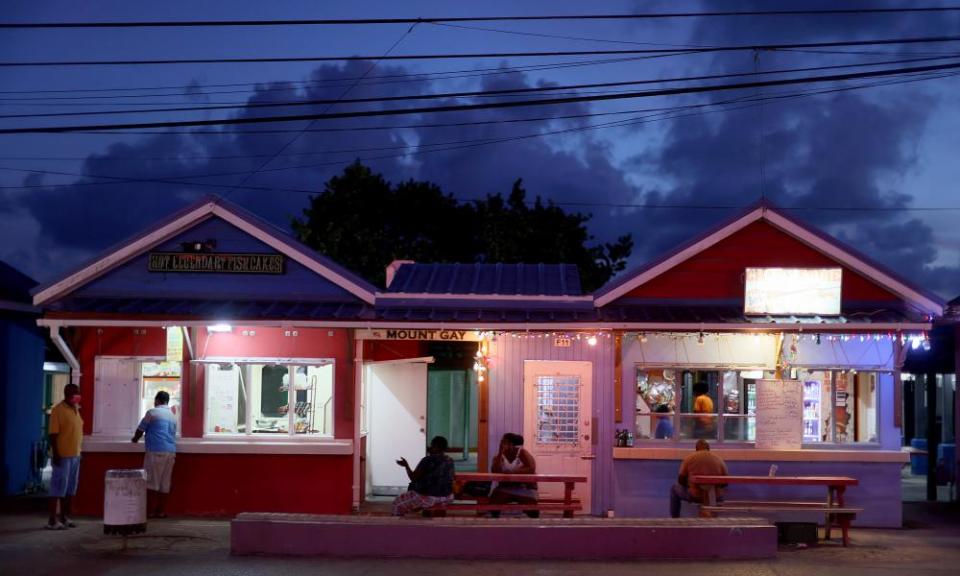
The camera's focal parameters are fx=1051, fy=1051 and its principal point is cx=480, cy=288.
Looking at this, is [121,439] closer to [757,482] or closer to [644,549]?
[644,549]

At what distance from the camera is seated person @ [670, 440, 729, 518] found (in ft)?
49.4

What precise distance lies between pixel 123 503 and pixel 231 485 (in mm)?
3352

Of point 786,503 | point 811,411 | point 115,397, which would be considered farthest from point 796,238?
point 115,397

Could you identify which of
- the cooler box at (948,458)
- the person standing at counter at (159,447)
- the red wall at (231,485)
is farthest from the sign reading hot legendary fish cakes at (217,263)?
the cooler box at (948,458)

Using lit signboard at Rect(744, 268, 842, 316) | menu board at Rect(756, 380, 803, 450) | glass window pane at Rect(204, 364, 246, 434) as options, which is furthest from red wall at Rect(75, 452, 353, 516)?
lit signboard at Rect(744, 268, 842, 316)

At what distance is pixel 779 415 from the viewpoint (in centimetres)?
1634

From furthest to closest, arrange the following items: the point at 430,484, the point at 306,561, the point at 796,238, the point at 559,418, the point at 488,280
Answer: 1. the point at 488,280
2. the point at 559,418
3. the point at 796,238
4. the point at 430,484
5. the point at 306,561

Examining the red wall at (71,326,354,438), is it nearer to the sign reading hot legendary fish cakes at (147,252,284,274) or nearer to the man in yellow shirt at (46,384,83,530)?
the sign reading hot legendary fish cakes at (147,252,284,274)

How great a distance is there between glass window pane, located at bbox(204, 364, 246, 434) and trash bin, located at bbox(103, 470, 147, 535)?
3.44m

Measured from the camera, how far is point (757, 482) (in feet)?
49.1

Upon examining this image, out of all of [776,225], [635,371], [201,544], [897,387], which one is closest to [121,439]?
[201,544]

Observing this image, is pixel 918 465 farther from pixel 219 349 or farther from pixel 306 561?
pixel 306 561

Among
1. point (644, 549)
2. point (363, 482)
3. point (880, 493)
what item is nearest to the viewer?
point (644, 549)

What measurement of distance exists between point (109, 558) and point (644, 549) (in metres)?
6.55
